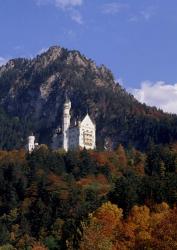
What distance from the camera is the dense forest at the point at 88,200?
58.1 meters

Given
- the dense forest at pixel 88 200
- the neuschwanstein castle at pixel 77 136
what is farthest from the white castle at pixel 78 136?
the dense forest at pixel 88 200

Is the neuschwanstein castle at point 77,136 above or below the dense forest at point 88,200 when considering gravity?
above

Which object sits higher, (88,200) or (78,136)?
(78,136)

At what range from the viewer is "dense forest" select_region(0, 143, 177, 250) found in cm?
5806

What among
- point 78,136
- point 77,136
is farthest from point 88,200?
point 77,136

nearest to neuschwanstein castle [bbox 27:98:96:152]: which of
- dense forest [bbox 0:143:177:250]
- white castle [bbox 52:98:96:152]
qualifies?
white castle [bbox 52:98:96:152]

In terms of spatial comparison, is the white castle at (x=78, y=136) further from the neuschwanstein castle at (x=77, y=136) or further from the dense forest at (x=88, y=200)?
the dense forest at (x=88, y=200)

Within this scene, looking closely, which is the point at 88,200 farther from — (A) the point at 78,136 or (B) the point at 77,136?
(B) the point at 77,136

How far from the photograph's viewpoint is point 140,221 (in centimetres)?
6644

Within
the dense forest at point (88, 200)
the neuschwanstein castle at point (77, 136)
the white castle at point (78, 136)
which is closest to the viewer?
the dense forest at point (88, 200)

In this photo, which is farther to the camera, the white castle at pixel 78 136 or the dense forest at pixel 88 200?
the white castle at pixel 78 136

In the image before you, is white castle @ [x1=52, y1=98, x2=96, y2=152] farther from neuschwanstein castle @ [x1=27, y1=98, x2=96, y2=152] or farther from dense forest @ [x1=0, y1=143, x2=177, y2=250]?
dense forest @ [x1=0, y1=143, x2=177, y2=250]

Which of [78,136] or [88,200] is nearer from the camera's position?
[88,200]

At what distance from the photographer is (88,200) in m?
96.2
